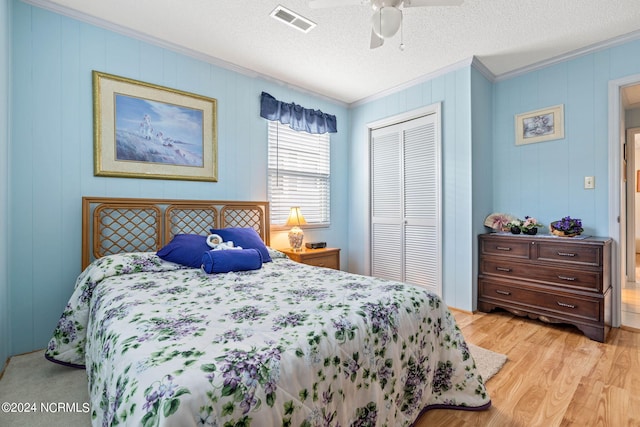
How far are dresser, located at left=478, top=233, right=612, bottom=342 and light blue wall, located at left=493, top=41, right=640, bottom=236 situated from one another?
1.54ft

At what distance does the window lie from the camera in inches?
144

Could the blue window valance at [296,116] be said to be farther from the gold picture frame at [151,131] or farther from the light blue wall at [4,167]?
the light blue wall at [4,167]

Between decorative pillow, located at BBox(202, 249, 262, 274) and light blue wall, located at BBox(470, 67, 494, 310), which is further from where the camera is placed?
light blue wall, located at BBox(470, 67, 494, 310)

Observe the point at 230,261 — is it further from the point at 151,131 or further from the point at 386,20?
the point at 386,20

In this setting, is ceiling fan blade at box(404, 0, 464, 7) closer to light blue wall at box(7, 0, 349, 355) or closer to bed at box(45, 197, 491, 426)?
bed at box(45, 197, 491, 426)

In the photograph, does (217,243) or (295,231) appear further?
(295,231)

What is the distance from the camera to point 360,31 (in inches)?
104

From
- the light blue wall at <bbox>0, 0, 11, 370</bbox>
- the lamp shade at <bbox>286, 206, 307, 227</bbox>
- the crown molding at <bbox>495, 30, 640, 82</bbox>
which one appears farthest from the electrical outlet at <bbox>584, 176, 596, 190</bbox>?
the light blue wall at <bbox>0, 0, 11, 370</bbox>

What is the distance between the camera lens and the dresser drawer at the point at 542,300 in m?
2.56

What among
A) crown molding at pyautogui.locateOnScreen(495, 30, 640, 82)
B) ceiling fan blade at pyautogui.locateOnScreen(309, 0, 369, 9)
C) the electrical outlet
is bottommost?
the electrical outlet

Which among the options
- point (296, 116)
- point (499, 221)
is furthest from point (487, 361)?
point (296, 116)

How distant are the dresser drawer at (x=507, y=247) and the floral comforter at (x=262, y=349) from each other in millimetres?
1725

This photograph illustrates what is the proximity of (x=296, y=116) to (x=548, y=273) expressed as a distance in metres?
3.13

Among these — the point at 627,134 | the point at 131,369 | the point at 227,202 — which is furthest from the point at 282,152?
the point at 627,134
